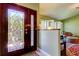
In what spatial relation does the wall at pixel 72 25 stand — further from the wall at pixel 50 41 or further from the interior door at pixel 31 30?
the interior door at pixel 31 30

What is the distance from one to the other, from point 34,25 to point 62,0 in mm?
523

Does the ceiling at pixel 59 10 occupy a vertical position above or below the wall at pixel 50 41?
above

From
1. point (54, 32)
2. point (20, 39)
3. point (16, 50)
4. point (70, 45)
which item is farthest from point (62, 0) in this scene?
point (16, 50)

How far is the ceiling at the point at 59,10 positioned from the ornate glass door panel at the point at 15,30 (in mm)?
325

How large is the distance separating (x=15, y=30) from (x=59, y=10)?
2.21 feet

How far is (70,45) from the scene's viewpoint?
1.59m

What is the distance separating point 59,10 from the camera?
158 cm

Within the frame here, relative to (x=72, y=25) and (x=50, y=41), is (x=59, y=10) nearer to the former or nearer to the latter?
(x=72, y=25)

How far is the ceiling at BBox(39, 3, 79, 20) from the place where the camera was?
5.07 feet

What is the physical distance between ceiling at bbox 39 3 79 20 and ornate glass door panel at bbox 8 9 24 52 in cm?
32

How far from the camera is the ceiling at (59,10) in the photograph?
5.07ft

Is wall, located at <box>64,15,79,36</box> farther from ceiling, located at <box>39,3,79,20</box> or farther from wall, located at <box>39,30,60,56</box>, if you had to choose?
wall, located at <box>39,30,60,56</box>

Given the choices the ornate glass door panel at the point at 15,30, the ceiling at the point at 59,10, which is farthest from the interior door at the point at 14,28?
the ceiling at the point at 59,10

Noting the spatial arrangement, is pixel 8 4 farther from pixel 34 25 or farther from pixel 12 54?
pixel 12 54
